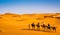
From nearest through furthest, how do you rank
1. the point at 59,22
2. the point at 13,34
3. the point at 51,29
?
the point at 13,34, the point at 51,29, the point at 59,22

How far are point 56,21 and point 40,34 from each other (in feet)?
38.2

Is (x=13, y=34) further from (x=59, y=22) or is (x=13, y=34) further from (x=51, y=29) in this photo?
(x=59, y=22)

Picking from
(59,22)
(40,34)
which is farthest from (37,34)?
(59,22)

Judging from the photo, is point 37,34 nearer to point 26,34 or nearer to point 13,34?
point 26,34

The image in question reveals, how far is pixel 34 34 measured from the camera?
11961 mm

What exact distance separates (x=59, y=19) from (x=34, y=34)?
1241 centimetres

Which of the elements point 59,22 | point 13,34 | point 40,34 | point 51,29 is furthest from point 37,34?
point 59,22

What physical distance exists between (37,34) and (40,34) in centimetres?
20

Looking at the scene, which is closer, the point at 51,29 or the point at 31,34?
the point at 31,34

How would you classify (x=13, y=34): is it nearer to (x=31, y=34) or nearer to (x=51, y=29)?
(x=31, y=34)

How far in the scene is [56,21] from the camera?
2347cm

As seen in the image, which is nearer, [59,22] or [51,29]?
[51,29]

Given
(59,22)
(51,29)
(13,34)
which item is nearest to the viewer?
(13,34)

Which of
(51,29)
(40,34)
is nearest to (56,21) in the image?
(51,29)
